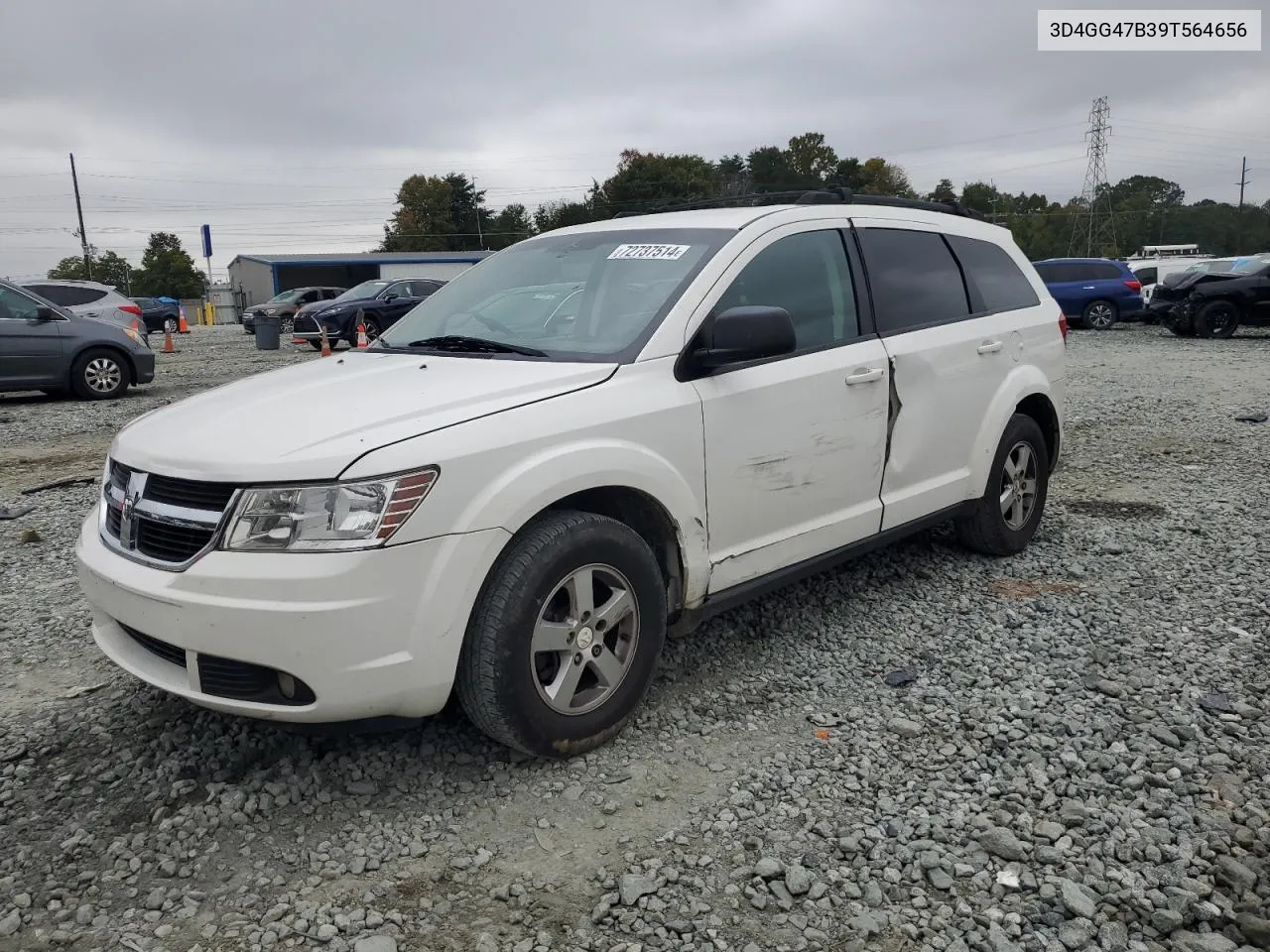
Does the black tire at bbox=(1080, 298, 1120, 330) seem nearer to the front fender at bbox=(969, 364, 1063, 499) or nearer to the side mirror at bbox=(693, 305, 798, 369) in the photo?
the front fender at bbox=(969, 364, 1063, 499)

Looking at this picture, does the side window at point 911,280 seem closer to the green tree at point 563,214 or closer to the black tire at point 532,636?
the black tire at point 532,636

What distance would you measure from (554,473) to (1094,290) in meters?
21.9

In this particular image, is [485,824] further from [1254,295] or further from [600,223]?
[1254,295]

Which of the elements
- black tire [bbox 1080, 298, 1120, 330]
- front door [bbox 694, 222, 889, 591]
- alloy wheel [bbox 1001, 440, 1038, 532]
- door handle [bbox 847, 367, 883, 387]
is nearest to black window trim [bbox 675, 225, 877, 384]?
Result: front door [bbox 694, 222, 889, 591]

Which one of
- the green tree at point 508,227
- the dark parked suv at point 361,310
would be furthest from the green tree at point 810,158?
the dark parked suv at point 361,310

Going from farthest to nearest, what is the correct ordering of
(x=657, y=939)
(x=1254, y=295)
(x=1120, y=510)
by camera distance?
(x=1254, y=295) < (x=1120, y=510) < (x=657, y=939)

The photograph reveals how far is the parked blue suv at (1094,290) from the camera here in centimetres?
2166

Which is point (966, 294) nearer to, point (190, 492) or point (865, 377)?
point (865, 377)

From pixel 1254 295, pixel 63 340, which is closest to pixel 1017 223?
pixel 1254 295

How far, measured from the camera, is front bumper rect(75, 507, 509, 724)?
104 inches

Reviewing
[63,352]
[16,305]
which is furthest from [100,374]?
[16,305]

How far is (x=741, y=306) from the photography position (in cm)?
362

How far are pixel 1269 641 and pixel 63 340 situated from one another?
12.8 meters

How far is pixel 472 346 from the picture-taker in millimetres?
3740
